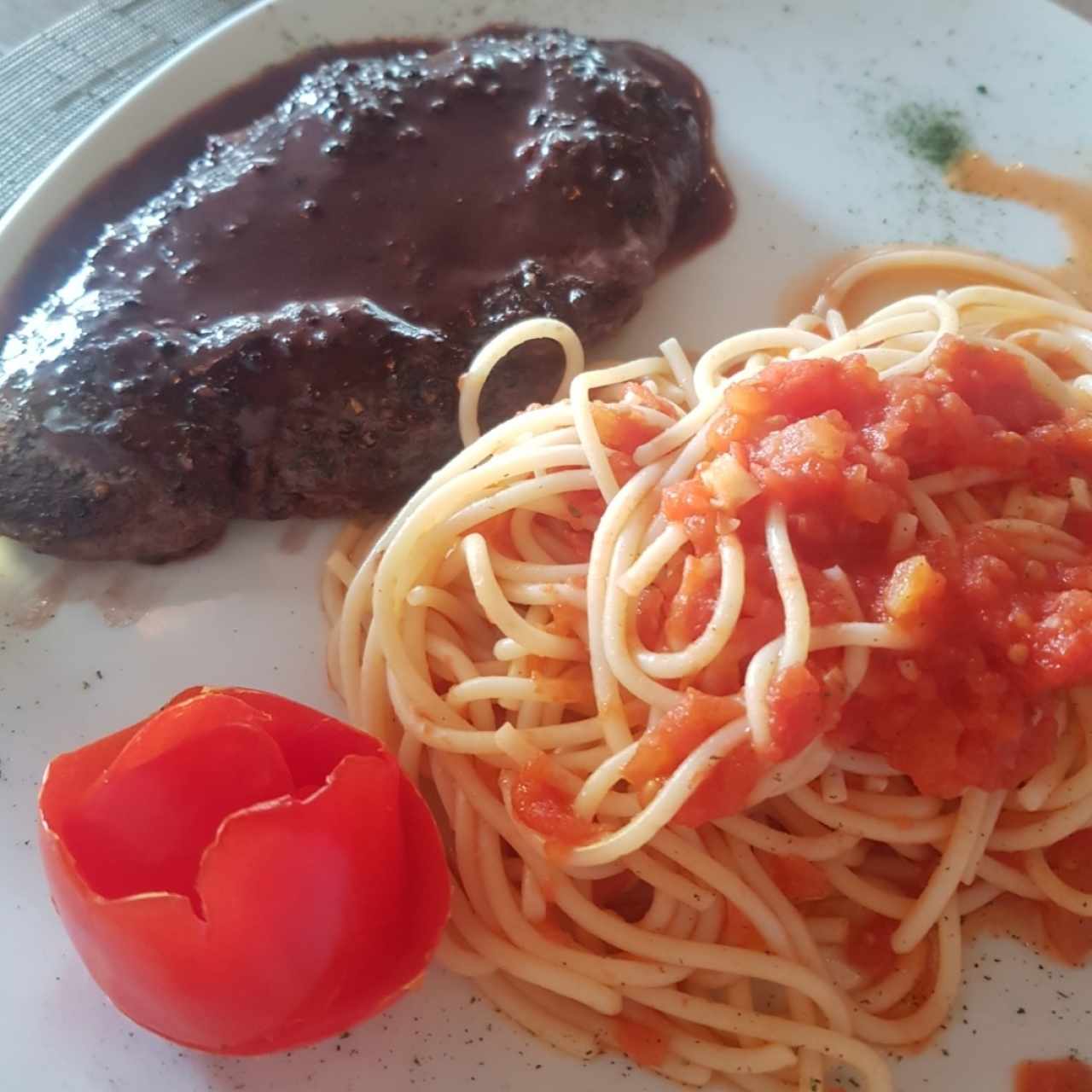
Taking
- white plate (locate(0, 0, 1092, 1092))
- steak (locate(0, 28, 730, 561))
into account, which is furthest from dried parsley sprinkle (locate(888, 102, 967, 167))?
steak (locate(0, 28, 730, 561))

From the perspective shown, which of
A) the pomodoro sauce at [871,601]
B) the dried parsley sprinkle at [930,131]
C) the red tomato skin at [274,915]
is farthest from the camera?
the dried parsley sprinkle at [930,131]

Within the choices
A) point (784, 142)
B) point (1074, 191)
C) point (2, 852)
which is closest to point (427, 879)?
point (2, 852)

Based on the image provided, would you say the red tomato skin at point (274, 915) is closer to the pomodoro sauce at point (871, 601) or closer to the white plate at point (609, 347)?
the white plate at point (609, 347)

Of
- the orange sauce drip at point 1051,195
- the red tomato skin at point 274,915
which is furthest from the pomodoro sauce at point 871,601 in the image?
the orange sauce drip at point 1051,195

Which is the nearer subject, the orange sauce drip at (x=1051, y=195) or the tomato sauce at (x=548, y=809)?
the tomato sauce at (x=548, y=809)

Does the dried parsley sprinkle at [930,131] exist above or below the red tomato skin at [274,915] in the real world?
above

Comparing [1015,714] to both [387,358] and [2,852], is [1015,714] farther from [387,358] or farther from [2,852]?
[2,852]

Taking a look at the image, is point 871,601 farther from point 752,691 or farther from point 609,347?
point 609,347

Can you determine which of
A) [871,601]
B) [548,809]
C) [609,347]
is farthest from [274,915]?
[609,347]

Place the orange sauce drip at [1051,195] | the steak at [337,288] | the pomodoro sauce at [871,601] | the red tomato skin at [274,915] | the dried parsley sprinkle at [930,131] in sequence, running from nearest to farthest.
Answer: the red tomato skin at [274,915], the pomodoro sauce at [871,601], the steak at [337,288], the orange sauce drip at [1051,195], the dried parsley sprinkle at [930,131]
